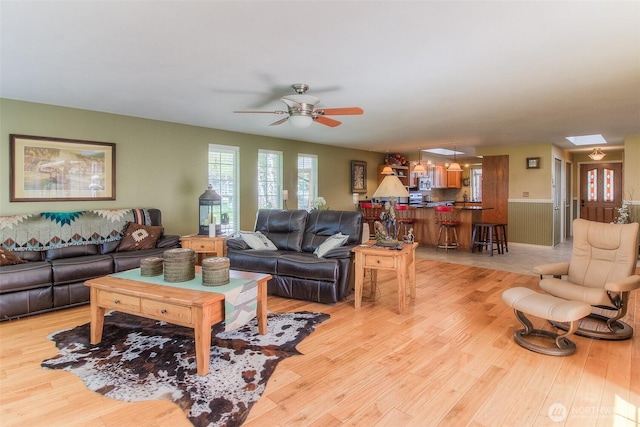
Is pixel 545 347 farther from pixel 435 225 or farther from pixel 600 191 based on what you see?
pixel 600 191

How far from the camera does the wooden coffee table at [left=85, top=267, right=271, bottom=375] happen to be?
91.5 inches

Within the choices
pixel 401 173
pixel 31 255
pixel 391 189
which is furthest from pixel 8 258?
pixel 401 173

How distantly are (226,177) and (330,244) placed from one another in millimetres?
3089

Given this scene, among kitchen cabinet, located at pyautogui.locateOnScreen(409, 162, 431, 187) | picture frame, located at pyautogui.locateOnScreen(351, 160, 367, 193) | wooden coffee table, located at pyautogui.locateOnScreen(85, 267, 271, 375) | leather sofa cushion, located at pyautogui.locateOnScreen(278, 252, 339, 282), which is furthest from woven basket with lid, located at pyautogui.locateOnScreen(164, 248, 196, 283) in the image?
kitchen cabinet, located at pyautogui.locateOnScreen(409, 162, 431, 187)

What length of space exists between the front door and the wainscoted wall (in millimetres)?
2841

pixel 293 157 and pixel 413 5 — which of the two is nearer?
pixel 413 5

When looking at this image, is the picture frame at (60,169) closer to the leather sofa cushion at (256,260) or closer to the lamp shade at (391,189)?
the leather sofa cushion at (256,260)

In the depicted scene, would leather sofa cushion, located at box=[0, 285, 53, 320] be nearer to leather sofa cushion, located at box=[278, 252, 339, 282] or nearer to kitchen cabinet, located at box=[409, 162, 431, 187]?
leather sofa cushion, located at box=[278, 252, 339, 282]

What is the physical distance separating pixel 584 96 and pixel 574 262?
190 cm

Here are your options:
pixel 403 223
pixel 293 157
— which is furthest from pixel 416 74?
pixel 403 223

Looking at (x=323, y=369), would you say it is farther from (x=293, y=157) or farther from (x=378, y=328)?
(x=293, y=157)

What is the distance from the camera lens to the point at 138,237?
4535 millimetres

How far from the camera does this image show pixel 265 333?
300cm

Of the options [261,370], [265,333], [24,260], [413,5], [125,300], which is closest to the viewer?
[413,5]
